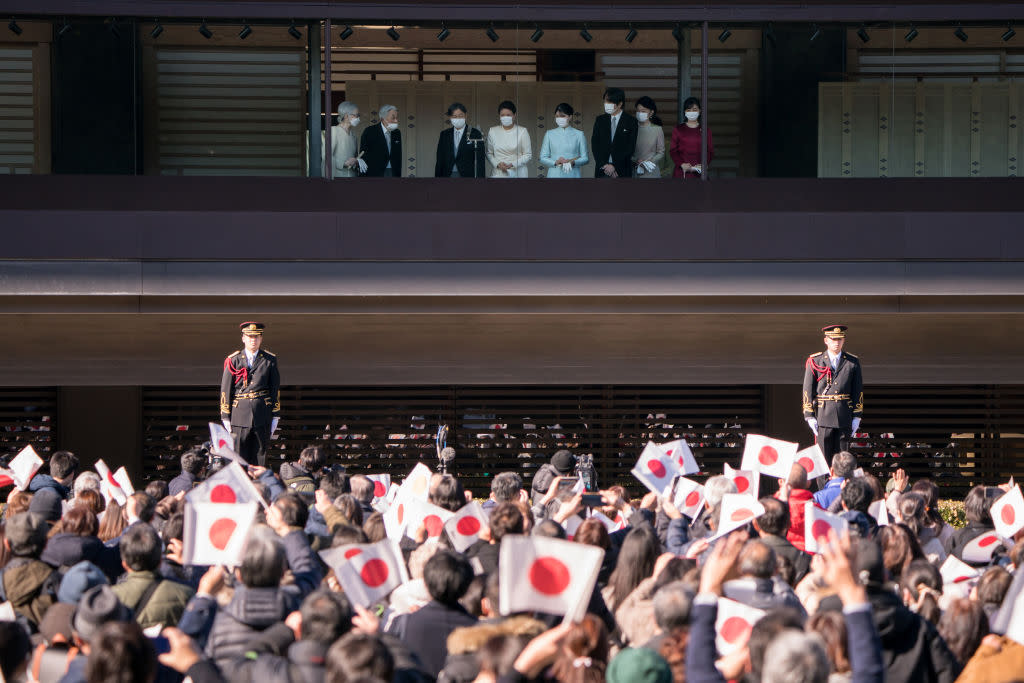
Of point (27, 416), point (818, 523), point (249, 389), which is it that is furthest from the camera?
point (27, 416)

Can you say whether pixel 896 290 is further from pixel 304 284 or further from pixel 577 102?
pixel 304 284

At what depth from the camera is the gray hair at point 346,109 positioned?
13516mm

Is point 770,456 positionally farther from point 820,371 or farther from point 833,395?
point 820,371

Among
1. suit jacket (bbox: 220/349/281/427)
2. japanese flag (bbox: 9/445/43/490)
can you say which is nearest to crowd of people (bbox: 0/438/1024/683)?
japanese flag (bbox: 9/445/43/490)

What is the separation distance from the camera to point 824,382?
11.8m

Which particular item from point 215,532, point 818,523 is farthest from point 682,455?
point 215,532

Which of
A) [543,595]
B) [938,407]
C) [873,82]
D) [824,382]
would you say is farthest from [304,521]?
[938,407]

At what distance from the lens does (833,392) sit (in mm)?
11672

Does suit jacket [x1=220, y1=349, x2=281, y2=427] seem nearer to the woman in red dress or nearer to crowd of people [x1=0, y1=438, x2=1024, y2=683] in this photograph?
crowd of people [x1=0, y1=438, x2=1024, y2=683]

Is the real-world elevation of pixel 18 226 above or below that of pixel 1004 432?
above

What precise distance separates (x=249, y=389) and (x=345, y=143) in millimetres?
3432

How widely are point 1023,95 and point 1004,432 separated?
487 cm

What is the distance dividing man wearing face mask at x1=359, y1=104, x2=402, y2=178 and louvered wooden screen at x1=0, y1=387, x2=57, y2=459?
561 cm

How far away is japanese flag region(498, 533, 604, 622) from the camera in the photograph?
425 centimetres
